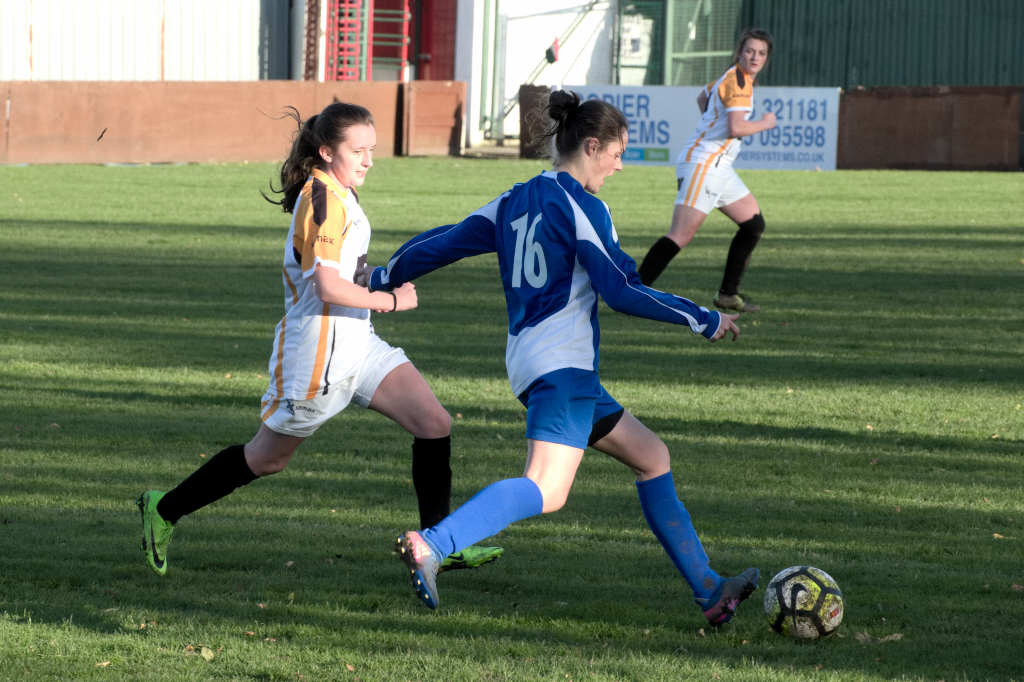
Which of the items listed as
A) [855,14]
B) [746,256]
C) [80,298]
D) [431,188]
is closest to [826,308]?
[746,256]

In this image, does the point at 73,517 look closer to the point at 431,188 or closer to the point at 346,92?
the point at 431,188

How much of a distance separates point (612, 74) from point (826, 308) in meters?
32.2

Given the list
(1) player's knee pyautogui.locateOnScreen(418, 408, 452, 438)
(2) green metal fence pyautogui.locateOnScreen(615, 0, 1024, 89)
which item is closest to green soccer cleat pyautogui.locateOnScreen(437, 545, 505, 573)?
(1) player's knee pyautogui.locateOnScreen(418, 408, 452, 438)

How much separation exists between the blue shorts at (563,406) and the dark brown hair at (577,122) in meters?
0.68

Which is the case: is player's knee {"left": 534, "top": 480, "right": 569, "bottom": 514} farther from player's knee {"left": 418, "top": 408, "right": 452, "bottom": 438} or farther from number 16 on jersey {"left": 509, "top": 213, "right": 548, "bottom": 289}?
player's knee {"left": 418, "top": 408, "right": 452, "bottom": 438}

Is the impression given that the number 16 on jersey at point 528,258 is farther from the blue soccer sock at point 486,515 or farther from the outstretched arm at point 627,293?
the blue soccer sock at point 486,515

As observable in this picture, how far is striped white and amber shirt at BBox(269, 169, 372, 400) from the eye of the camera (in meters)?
4.89

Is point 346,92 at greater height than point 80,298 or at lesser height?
greater

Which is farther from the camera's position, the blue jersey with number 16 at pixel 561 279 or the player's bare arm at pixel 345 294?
the player's bare arm at pixel 345 294

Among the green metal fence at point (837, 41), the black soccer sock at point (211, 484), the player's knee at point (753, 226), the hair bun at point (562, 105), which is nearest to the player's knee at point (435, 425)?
the black soccer sock at point (211, 484)

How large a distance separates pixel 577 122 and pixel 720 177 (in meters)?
6.89

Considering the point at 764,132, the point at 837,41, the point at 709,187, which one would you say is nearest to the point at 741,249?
the point at 709,187

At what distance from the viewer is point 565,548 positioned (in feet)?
18.1

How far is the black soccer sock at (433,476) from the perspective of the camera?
5.25 m
